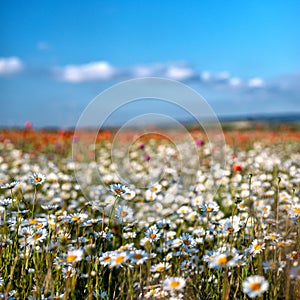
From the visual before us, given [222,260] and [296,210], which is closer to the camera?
[222,260]

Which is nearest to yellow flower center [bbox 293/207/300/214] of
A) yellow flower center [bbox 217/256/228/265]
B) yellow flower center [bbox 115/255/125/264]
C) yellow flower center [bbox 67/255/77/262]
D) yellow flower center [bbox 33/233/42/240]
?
yellow flower center [bbox 217/256/228/265]

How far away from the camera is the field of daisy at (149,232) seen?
176 centimetres

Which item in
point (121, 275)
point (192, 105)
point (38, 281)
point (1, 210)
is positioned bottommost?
point (121, 275)

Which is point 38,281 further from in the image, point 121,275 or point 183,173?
point 183,173

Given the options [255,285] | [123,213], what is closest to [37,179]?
[123,213]

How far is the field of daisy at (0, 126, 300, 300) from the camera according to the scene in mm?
1762

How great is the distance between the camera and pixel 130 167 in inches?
228

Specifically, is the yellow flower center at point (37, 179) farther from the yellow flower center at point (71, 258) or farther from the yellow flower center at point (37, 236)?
the yellow flower center at point (71, 258)

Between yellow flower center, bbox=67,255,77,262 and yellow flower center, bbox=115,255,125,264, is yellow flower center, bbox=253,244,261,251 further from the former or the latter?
yellow flower center, bbox=67,255,77,262

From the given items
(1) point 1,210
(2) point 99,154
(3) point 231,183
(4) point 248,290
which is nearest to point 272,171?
(3) point 231,183

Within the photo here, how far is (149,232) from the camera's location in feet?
7.07

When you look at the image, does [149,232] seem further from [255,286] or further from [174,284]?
[255,286]

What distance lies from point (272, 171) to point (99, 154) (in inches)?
138

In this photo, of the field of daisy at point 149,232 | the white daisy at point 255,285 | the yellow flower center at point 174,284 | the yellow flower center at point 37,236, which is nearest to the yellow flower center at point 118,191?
the field of daisy at point 149,232
